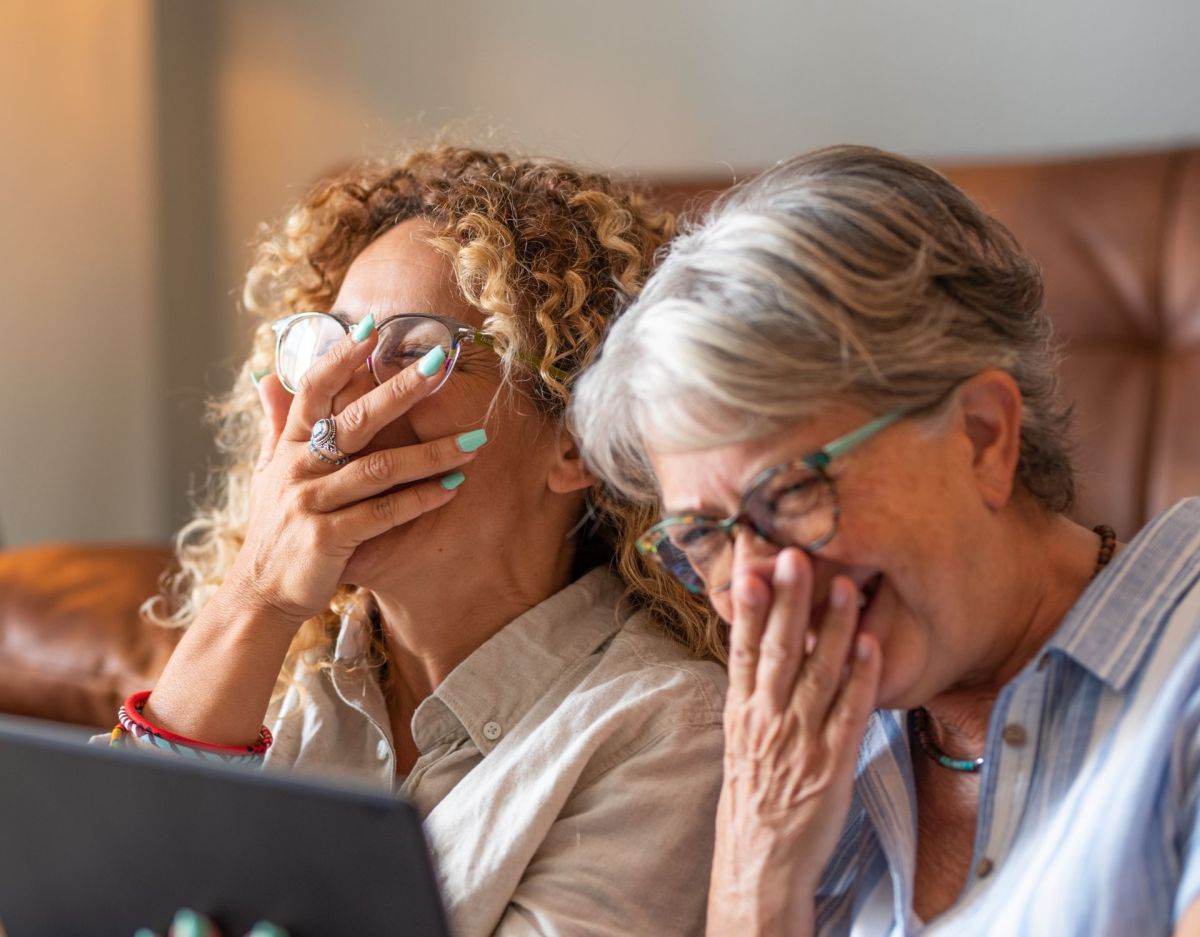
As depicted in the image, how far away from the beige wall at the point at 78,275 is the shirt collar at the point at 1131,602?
2.32m

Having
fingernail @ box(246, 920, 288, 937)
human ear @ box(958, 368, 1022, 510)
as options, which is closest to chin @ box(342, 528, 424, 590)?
fingernail @ box(246, 920, 288, 937)

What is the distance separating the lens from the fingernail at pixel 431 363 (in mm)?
1259

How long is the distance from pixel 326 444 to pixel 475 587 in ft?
0.67

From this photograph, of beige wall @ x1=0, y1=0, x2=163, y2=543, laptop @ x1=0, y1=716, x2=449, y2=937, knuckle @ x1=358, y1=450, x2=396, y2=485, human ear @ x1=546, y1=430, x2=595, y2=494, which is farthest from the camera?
beige wall @ x1=0, y1=0, x2=163, y2=543

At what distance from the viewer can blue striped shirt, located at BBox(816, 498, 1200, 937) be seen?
2.92ft

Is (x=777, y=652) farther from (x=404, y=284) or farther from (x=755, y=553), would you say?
(x=404, y=284)

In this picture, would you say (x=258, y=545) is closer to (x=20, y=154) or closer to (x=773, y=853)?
(x=773, y=853)

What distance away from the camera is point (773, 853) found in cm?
104

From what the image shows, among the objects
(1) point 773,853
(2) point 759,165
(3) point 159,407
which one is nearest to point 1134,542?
(1) point 773,853

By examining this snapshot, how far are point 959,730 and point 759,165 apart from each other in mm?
1597

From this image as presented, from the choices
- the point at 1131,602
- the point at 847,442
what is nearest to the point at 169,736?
the point at 847,442

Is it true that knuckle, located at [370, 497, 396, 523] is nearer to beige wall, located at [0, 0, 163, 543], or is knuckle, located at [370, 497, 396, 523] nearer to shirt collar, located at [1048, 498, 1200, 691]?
shirt collar, located at [1048, 498, 1200, 691]

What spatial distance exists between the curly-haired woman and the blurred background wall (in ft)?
3.44

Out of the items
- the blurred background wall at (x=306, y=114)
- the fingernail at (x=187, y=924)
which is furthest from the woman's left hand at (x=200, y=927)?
the blurred background wall at (x=306, y=114)
